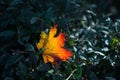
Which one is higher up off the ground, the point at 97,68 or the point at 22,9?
the point at 22,9

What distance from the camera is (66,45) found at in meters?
1.79

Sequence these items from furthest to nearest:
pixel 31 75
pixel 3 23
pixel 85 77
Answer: pixel 3 23 < pixel 85 77 < pixel 31 75

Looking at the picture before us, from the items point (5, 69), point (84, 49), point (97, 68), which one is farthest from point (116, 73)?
point (5, 69)

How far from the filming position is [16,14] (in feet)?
6.33

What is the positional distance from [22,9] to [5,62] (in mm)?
345

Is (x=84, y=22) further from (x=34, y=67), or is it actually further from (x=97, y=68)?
(x=34, y=67)

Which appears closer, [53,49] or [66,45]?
[53,49]

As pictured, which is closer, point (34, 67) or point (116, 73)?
point (34, 67)

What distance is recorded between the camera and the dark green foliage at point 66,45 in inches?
65.4

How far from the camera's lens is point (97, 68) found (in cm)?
180

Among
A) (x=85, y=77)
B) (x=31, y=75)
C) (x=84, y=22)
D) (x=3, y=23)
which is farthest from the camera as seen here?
(x=84, y=22)

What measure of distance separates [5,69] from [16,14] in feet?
1.23

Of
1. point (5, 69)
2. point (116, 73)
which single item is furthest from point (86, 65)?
point (5, 69)

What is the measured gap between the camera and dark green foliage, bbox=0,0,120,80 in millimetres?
1660
